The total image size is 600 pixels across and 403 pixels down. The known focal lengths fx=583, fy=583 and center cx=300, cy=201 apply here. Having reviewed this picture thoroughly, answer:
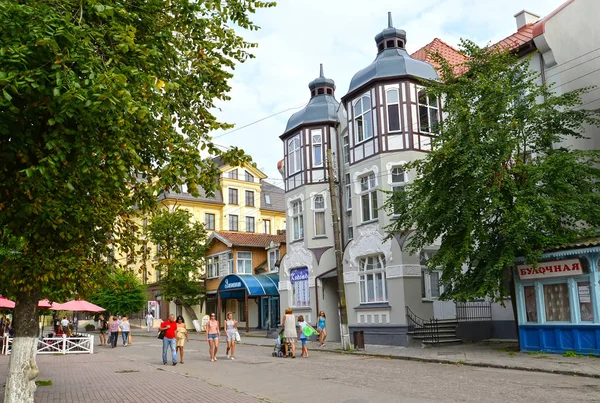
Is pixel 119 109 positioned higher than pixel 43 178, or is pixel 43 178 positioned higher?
pixel 119 109

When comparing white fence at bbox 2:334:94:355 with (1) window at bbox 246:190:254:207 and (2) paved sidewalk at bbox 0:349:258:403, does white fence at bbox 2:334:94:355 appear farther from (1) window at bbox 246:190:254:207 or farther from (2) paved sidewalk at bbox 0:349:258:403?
(1) window at bbox 246:190:254:207

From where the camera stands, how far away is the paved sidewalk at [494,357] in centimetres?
1490

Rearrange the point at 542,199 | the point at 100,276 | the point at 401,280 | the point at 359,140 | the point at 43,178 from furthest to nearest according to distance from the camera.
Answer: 1. the point at 359,140
2. the point at 401,280
3. the point at 542,199
4. the point at 100,276
5. the point at 43,178

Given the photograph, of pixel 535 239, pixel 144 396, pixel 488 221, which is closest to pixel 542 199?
pixel 535 239

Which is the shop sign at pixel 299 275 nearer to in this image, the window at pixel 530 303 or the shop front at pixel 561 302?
the shop front at pixel 561 302

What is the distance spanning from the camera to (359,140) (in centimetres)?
2859

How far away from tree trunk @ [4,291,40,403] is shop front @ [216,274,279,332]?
30054 millimetres

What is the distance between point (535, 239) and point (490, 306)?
26.1ft

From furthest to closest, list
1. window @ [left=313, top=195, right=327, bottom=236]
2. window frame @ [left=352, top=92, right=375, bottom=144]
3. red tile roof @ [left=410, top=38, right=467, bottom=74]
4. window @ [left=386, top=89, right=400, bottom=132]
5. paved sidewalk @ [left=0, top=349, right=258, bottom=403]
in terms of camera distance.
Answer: window @ [left=313, top=195, right=327, bottom=236] < red tile roof @ [left=410, top=38, right=467, bottom=74] < window frame @ [left=352, top=92, right=375, bottom=144] < window @ [left=386, top=89, right=400, bottom=132] < paved sidewalk @ [left=0, top=349, right=258, bottom=403]

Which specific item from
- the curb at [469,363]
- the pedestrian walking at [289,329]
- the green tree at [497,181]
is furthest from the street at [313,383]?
the green tree at [497,181]

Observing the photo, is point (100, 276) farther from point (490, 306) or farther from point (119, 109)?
point (490, 306)

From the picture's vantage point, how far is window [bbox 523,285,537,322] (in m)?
18.9

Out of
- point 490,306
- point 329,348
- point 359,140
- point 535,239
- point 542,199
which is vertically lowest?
point 329,348

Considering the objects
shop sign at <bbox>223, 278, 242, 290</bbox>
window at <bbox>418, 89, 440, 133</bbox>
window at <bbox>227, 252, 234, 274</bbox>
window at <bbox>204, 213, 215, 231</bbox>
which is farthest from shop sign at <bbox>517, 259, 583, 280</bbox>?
window at <bbox>204, 213, 215, 231</bbox>
